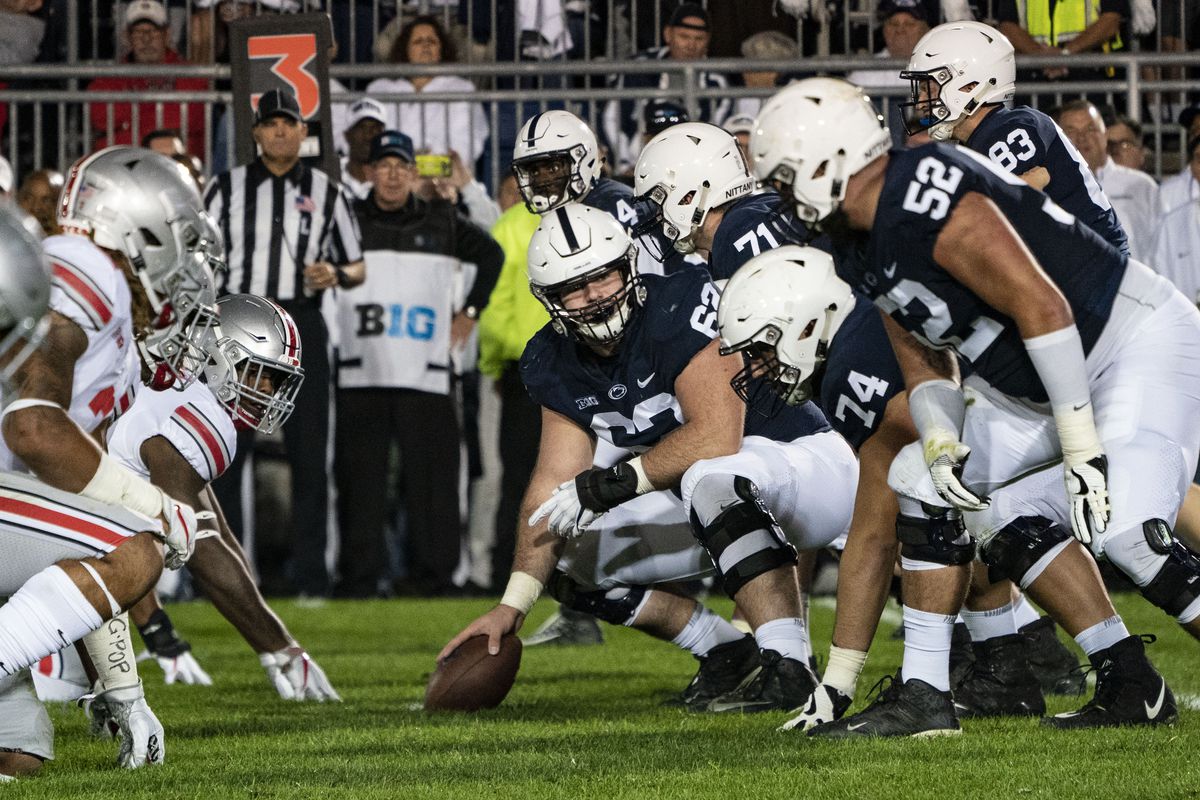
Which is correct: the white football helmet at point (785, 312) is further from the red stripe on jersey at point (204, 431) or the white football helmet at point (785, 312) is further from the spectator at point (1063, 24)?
the spectator at point (1063, 24)

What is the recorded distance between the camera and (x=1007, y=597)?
17.2 feet

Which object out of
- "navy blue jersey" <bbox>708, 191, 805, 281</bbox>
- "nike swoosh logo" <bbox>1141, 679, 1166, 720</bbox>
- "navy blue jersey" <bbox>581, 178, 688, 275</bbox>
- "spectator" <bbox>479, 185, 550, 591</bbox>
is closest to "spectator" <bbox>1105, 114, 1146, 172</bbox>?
"spectator" <bbox>479, 185, 550, 591</bbox>

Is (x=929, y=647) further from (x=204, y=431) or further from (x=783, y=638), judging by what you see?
(x=204, y=431)

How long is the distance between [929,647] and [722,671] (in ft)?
3.71

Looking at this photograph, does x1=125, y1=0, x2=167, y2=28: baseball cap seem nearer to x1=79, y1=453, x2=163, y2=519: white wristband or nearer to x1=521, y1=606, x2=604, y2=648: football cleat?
x1=521, y1=606, x2=604, y2=648: football cleat

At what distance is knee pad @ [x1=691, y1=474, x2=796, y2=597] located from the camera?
5191 millimetres

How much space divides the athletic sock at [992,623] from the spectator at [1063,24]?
5.24 metres

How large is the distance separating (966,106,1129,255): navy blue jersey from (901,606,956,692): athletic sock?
154 centimetres

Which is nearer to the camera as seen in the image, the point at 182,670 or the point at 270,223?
the point at 182,670

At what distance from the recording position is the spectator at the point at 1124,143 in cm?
916

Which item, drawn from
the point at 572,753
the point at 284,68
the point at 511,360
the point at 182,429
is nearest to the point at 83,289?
the point at 572,753

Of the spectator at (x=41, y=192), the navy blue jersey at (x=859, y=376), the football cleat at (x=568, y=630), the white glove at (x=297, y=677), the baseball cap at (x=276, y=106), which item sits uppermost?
the baseball cap at (x=276, y=106)

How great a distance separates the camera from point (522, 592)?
5.30 m

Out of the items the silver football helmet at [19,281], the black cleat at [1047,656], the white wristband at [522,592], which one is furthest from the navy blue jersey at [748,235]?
the silver football helmet at [19,281]
